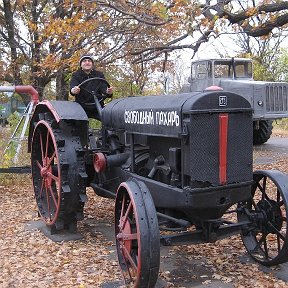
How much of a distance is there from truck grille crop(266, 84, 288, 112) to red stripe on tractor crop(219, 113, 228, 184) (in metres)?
10.3

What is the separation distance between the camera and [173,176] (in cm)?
404

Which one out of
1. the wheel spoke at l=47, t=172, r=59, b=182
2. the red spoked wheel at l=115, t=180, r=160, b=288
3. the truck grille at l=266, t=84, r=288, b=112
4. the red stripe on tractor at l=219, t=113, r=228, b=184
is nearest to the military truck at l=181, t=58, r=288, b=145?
the truck grille at l=266, t=84, r=288, b=112

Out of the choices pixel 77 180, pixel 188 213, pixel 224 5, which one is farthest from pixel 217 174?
pixel 224 5

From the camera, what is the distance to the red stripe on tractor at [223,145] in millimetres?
3766

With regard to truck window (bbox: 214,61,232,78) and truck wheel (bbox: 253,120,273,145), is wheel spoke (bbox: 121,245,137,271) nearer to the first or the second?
truck window (bbox: 214,61,232,78)

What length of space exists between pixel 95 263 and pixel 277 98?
10493 mm

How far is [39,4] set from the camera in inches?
664

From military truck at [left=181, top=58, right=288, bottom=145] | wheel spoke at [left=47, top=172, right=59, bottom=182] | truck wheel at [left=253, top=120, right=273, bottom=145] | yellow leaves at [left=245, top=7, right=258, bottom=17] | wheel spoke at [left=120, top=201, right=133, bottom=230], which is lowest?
wheel spoke at [left=120, top=201, right=133, bottom=230]

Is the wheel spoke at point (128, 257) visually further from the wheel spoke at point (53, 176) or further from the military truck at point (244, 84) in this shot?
the military truck at point (244, 84)

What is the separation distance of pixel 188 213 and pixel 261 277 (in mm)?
911

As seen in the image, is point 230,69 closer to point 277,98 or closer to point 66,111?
point 277,98

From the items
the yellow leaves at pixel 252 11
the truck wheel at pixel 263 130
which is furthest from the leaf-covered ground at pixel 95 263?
the truck wheel at pixel 263 130

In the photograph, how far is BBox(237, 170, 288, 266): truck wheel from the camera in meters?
4.20

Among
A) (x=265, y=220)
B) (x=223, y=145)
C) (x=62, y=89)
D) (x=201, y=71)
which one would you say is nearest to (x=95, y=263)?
(x=265, y=220)
